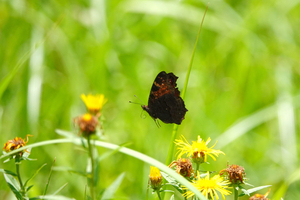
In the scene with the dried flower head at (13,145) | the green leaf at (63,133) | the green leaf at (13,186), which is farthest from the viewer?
the dried flower head at (13,145)

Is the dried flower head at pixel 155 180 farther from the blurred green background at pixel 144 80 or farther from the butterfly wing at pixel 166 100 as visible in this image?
the blurred green background at pixel 144 80

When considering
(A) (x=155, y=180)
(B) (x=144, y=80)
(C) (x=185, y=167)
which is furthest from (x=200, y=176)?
(B) (x=144, y=80)

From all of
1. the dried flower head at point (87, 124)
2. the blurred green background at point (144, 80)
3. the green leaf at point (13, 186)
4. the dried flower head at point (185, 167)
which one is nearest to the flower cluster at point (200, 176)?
the dried flower head at point (185, 167)

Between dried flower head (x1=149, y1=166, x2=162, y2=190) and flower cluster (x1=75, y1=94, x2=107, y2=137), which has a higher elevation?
flower cluster (x1=75, y1=94, x2=107, y2=137)

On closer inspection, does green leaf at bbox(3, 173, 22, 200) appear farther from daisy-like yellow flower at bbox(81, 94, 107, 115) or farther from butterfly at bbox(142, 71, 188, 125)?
butterfly at bbox(142, 71, 188, 125)

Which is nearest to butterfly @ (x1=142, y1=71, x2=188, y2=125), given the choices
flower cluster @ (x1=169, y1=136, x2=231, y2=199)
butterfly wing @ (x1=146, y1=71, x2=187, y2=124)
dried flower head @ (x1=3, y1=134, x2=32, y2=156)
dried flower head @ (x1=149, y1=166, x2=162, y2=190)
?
butterfly wing @ (x1=146, y1=71, x2=187, y2=124)

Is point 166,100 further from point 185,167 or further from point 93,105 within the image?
point 93,105
